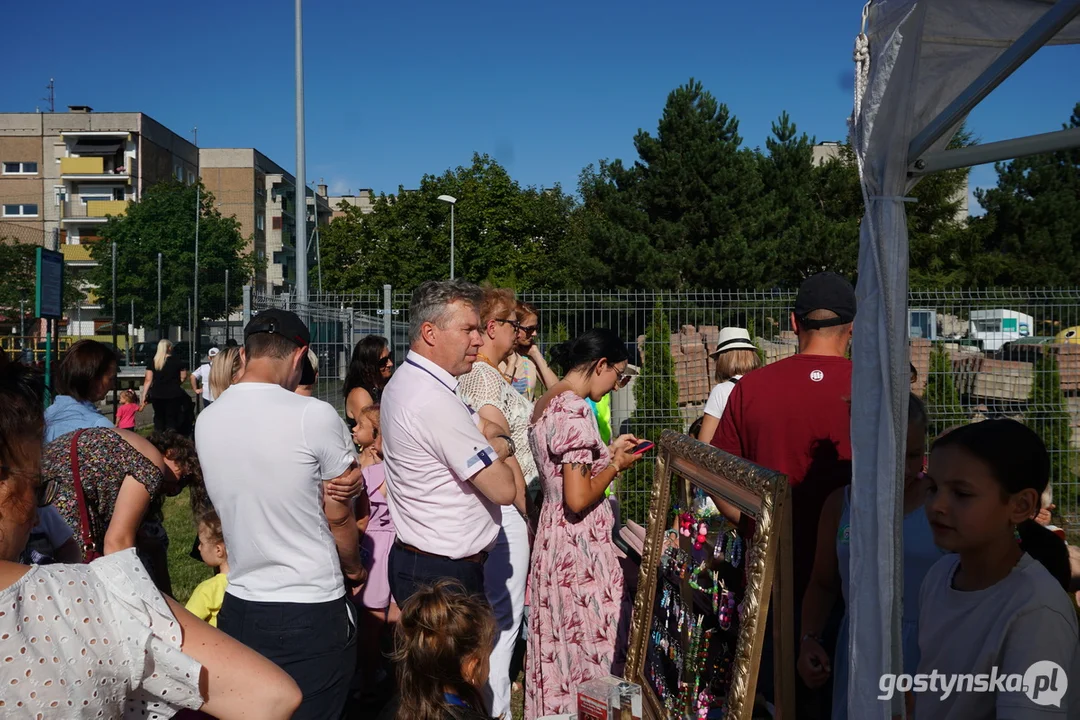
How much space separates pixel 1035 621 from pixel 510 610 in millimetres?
2731

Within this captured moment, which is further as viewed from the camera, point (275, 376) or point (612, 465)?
point (612, 465)

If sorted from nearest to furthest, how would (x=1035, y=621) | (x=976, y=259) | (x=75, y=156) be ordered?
(x=1035, y=621) < (x=976, y=259) < (x=75, y=156)

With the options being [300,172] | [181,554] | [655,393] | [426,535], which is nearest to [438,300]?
[426,535]

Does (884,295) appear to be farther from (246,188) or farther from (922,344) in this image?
(246,188)

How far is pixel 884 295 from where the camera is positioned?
1964 mm

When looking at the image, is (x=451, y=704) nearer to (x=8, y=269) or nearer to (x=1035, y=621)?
(x=1035, y=621)

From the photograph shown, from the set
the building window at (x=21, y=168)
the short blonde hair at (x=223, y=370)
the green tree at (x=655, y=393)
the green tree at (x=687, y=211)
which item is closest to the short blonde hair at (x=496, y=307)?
the short blonde hair at (x=223, y=370)

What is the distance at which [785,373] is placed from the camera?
3.26m

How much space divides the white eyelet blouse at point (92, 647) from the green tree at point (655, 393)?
8.21 meters

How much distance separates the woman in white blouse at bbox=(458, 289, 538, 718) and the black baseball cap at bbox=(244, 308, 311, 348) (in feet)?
3.63

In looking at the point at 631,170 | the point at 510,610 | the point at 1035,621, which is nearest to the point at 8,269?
the point at 631,170

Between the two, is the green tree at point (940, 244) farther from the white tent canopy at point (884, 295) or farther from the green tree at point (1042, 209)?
the white tent canopy at point (884, 295)

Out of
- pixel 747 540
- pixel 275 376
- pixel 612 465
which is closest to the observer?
pixel 747 540

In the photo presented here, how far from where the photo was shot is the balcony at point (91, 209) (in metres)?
61.0
